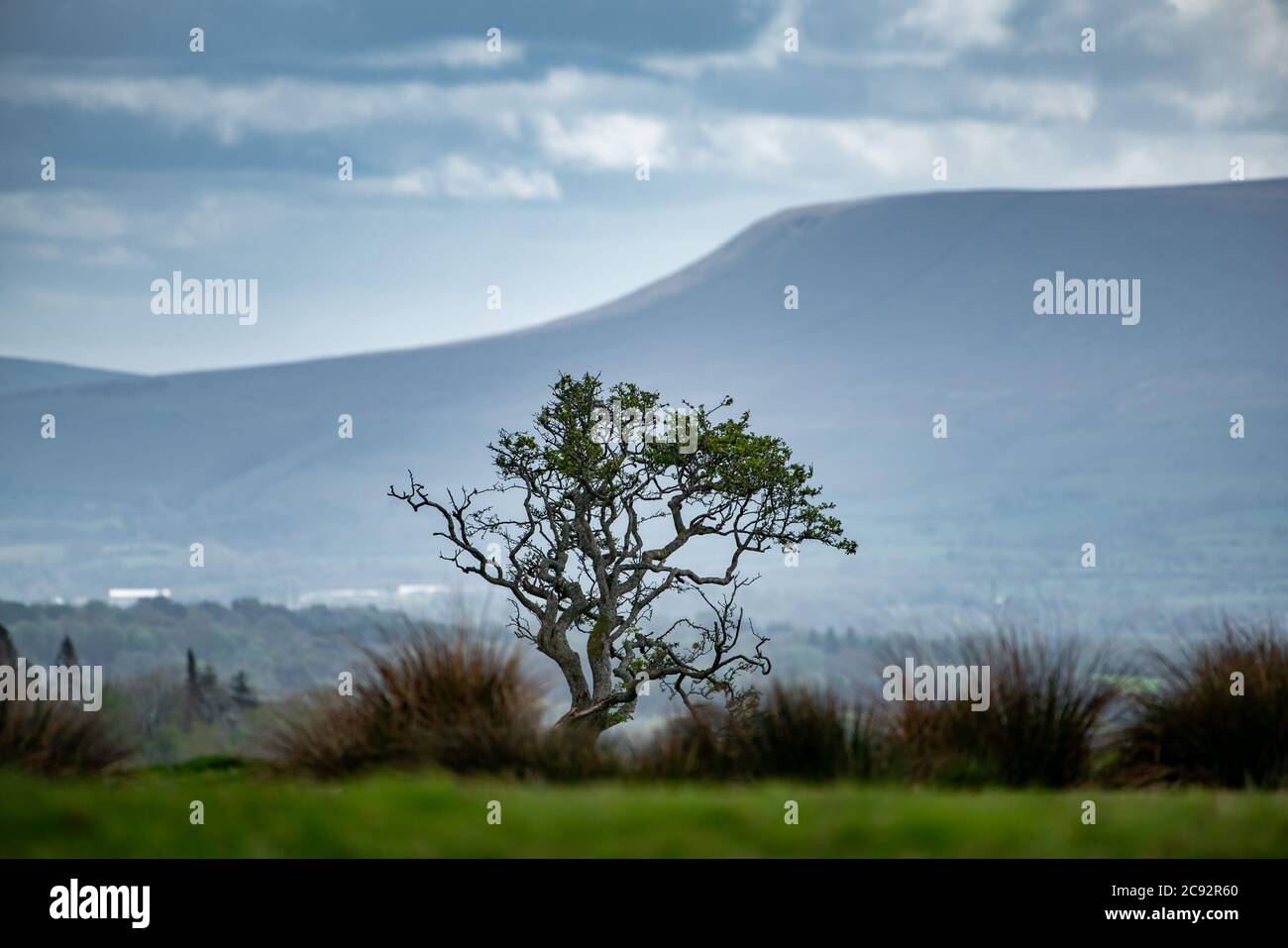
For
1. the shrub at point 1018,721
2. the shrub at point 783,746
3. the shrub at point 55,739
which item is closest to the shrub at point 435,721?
the shrub at point 783,746

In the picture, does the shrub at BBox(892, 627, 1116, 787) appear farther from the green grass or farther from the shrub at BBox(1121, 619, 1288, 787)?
the green grass

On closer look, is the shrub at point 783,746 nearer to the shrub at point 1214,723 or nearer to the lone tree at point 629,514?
the shrub at point 1214,723

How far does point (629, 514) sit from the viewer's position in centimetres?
1798

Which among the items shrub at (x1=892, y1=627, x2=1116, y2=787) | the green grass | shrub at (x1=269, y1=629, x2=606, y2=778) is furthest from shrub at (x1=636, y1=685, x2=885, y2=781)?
the green grass

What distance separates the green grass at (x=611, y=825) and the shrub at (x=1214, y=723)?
2285 millimetres

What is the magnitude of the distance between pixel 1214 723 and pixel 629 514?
7.33 m

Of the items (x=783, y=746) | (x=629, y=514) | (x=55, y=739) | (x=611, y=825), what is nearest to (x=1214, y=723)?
(x=783, y=746)

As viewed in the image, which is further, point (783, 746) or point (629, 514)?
point (629, 514)

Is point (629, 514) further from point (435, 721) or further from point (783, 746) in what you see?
point (783, 746)

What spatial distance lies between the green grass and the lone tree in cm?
697
